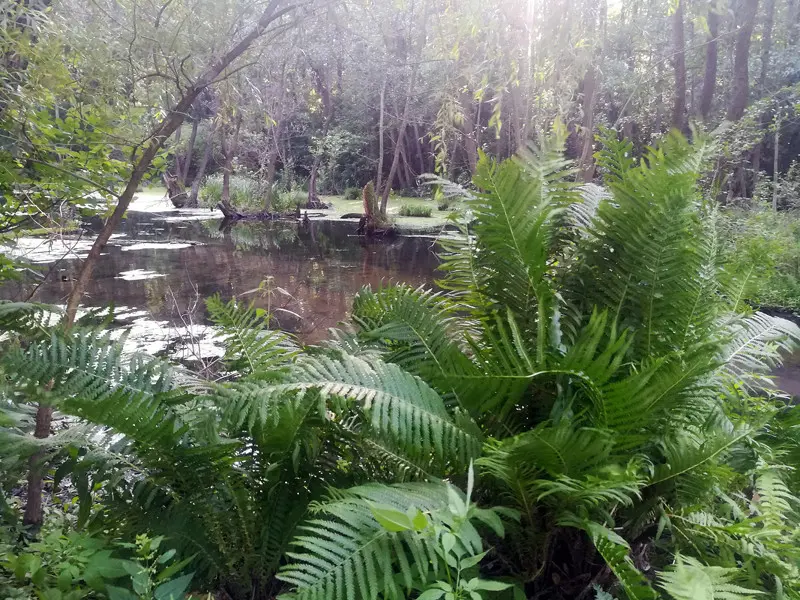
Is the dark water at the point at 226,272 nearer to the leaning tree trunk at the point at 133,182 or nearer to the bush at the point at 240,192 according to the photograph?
the leaning tree trunk at the point at 133,182

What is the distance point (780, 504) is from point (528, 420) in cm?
59

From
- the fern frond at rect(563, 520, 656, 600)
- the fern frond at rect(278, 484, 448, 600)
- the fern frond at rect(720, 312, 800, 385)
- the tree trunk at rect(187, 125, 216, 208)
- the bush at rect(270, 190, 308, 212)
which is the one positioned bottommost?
the fern frond at rect(563, 520, 656, 600)

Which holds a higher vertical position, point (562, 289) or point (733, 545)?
point (562, 289)

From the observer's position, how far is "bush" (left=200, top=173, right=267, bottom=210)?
1712cm

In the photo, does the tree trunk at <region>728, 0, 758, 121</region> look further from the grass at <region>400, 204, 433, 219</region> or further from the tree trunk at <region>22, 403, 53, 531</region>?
the tree trunk at <region>22, 403, 53, 531</region>

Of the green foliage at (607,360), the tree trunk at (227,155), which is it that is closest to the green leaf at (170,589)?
the green foliage at (607,360)

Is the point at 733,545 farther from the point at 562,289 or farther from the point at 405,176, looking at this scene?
the point at 405,176

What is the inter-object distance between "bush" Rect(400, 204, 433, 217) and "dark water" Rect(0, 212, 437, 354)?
110 inches

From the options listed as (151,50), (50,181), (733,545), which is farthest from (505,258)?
(151,50)

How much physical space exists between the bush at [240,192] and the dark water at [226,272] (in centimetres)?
283

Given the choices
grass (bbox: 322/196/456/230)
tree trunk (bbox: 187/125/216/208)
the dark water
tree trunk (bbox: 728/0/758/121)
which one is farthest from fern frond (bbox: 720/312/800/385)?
tree trunk (bbox: 187/125/216/208)

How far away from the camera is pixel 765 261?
1632mm

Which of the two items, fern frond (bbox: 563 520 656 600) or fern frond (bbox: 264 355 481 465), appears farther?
fern frond (bbox: 264 355 481 465)

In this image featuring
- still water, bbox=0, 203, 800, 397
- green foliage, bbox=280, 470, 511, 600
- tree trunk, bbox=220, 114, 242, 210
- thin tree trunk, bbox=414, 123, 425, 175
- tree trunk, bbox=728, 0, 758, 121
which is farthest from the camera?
thin tree trunk, bbox=414, 123, 425, 175
